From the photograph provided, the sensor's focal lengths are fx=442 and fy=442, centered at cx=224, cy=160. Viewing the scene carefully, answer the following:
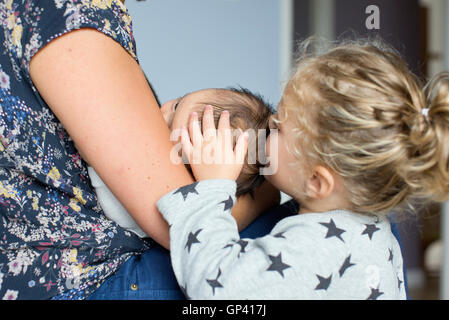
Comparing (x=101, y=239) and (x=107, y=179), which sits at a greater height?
(x=107, y=179)

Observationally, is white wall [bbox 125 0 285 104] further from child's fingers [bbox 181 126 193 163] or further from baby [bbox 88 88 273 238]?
child's fingers [bbox 181 126 193 163]

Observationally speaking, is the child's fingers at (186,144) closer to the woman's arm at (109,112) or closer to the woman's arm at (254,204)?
the woman's arm at (109,112)

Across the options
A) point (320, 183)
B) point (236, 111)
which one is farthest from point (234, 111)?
point (320, 183)

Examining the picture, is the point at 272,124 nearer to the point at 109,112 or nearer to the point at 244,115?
the point at 244,115

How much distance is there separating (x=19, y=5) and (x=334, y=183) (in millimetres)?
628

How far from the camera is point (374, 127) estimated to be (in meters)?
0.72

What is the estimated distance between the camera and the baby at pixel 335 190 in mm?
693


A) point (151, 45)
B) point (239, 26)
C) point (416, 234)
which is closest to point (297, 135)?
point (151, 45)

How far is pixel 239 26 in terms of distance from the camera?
2.48m

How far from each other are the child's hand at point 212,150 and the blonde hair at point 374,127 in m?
0.11

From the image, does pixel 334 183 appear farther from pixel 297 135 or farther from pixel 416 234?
pixel 416 234

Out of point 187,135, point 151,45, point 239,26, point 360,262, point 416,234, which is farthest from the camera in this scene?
point 416,234

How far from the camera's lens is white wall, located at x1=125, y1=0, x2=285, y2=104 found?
2191mm

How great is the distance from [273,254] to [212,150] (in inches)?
9.0
